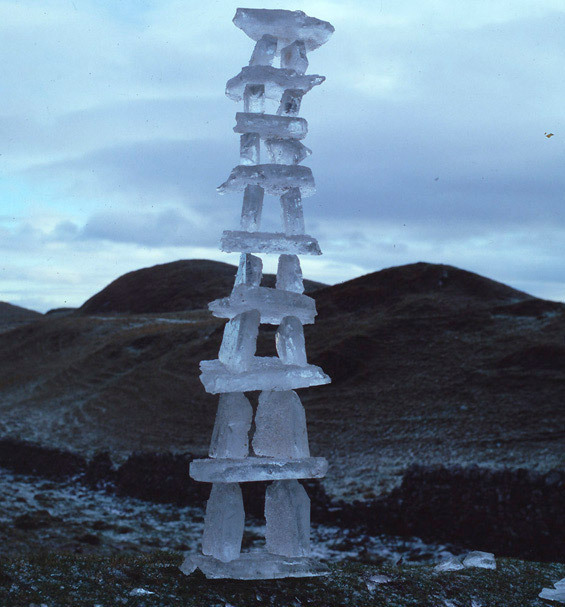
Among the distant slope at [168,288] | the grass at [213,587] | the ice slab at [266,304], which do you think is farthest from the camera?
the distant slope at [168,288]

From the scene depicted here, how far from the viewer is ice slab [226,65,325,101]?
1025cm

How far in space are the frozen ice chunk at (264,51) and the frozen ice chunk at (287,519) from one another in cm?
591

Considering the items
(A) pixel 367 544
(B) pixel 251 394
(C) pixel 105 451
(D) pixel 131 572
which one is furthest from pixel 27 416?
(D) pixel 131 572

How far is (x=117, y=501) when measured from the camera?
2328 cm

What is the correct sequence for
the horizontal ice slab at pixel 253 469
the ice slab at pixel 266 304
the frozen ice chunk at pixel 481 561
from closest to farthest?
the horizontal ice slab at pixel 253 469 → the ice slab at pixel 266 304 → the frozen ice chunk at pixel 481 561

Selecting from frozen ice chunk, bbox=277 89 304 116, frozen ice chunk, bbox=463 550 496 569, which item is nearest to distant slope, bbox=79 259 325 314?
frozen ice chunk, bbox=463 550 496 569

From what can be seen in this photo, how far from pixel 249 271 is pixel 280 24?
3.59m

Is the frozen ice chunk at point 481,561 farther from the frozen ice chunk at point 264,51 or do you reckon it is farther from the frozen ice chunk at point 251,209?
the frozen ice chunk at point 264,51

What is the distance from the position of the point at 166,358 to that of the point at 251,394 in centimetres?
888

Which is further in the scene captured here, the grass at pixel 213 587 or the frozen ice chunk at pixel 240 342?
the frozen ice chunk at pixel 240 342

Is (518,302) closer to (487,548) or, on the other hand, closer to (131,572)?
(487,548)

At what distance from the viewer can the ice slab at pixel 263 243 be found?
9.77 m

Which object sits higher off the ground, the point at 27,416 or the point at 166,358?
the point at 166,358

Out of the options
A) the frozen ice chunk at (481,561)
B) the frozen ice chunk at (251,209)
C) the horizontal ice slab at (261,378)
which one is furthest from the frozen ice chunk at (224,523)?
the frozen ice chunk at (481,561)
